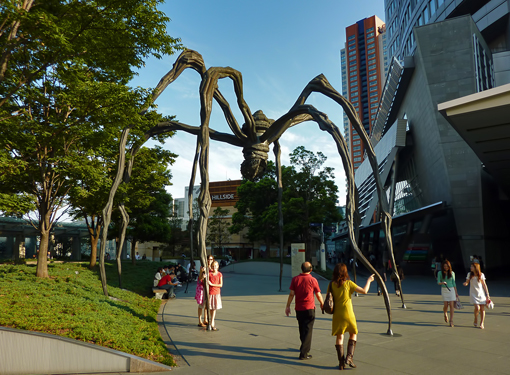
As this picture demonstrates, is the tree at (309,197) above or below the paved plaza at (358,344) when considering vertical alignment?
above

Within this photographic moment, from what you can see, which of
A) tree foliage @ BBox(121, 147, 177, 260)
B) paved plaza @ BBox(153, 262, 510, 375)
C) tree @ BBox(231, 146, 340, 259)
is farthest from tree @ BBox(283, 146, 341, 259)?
paved plaza @ BBox(153, 262, 510, 375)

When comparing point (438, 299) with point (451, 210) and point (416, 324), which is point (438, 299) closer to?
point (416, 324)

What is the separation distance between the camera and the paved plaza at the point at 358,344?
480 centimetres

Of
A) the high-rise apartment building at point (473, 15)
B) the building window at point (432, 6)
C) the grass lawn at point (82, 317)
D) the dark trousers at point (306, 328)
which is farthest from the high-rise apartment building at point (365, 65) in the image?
the dark trousers at point (306, 328)

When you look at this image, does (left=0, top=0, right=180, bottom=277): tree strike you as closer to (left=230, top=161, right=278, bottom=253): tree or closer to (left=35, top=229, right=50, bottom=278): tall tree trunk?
(left=35, top=229, right=50, bottom=278): tall tree trunk

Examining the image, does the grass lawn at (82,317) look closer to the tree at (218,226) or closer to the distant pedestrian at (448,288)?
the distant pedestrian at (448,288)

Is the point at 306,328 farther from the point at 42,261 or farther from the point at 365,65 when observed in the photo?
the point at 365,65

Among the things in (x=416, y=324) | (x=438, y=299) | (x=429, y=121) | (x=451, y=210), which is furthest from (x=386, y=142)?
(x=416, y=324)

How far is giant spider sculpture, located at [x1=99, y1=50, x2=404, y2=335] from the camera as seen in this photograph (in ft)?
18.5

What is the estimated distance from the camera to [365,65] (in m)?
144

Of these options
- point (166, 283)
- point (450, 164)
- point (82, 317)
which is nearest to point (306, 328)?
point (82, 317)

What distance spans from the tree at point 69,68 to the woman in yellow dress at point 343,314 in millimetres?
5281

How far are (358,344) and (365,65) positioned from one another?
153016mm

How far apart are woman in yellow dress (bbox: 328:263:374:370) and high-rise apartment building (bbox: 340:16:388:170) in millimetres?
133819
